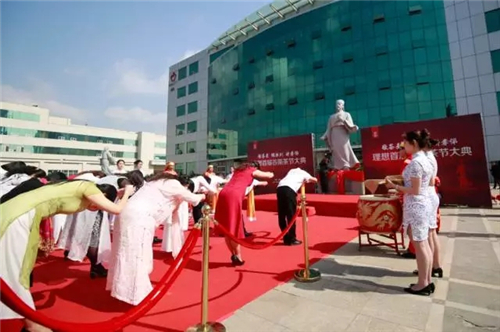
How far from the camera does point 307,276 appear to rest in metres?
3.02

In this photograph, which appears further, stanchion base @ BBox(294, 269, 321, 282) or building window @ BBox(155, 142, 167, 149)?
building window @ BBox(155, 142, 167, 149)

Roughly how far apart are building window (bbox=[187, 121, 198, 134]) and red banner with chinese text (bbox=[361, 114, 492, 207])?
1181 inches

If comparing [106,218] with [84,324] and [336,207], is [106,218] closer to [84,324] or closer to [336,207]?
[84,324]

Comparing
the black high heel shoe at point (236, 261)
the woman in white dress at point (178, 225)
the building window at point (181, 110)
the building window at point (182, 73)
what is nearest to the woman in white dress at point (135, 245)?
the woman in white dress at point (178, 225)

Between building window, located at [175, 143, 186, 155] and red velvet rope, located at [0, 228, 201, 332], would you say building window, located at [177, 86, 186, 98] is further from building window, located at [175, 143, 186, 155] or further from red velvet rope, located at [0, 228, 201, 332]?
red velvet rope, located at [0, 228, 201, 332]

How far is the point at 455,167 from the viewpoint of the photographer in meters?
7.98

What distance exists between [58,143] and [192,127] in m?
25.5

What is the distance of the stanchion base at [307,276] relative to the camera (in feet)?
9.73

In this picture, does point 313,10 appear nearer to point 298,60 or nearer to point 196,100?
point 298,60

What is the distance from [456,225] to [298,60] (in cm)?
2380

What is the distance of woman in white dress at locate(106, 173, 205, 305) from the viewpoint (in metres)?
2.42

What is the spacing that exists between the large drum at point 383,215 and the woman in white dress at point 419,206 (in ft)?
3.27

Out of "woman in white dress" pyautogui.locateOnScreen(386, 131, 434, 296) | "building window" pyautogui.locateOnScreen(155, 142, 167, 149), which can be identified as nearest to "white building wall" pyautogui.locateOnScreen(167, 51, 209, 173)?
"building window" pyautogui.locateOnScreen(155, 142, 167, 149)

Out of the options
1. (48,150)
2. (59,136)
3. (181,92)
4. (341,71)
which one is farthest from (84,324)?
(59,136)
